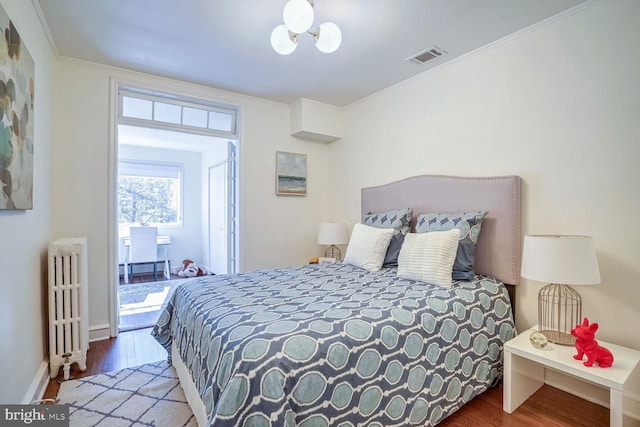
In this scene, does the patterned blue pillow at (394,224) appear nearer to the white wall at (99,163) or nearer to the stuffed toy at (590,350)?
the stuffed toy at (590,350)

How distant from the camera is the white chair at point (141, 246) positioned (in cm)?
500

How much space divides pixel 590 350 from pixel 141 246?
554cm

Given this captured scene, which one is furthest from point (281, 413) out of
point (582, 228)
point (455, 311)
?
point (582, 228)

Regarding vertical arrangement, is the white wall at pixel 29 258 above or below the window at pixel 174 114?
below

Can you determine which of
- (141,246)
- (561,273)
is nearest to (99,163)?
(141,246)

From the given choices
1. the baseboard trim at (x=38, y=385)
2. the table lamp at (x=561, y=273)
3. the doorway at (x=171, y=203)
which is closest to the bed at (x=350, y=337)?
the table lamp at (x=561, y=273)

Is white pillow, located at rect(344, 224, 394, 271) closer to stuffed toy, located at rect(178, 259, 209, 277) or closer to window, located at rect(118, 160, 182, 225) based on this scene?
stuffed toy, located at rect(178, 259, 209, 277)

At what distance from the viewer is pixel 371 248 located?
264 centimetres

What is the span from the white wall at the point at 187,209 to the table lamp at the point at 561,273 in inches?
220

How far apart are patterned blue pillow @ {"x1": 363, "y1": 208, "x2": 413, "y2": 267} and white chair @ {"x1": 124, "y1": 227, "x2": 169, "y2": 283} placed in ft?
12.5

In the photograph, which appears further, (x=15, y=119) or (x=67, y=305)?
(x=67, y=305)

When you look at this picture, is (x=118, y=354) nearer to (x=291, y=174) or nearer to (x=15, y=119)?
(x=15, y=119)

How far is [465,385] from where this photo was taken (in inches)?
71.2

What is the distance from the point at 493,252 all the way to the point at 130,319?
367cm
